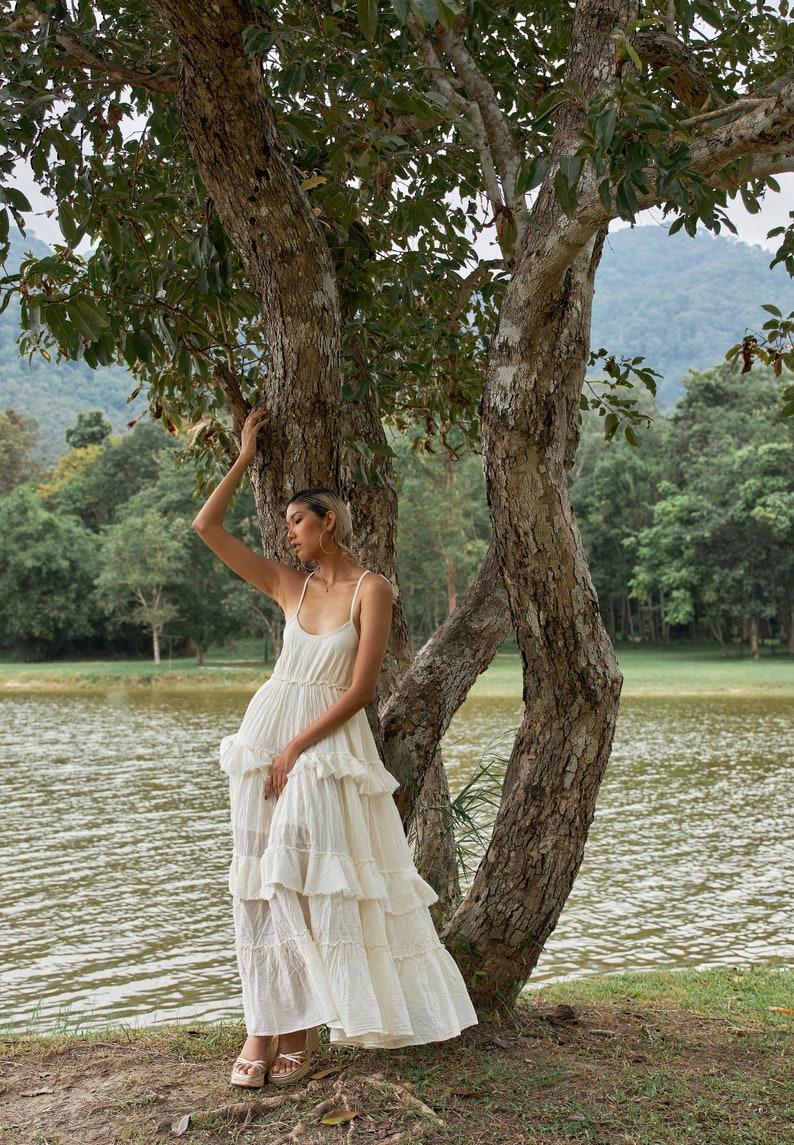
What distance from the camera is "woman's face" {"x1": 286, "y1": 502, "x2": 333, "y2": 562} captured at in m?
3.36

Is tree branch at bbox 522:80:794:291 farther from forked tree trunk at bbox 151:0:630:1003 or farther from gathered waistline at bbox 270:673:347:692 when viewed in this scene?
gathered waistline at bbox 270:673:347:692

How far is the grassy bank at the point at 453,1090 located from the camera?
282 centimetres

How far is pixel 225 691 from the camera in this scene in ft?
94.4

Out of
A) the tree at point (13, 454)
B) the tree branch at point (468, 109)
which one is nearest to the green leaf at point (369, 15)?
the tree branch at point (468, 109)

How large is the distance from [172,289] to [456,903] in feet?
9.31

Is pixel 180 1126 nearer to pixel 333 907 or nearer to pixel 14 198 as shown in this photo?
pixel 333 907

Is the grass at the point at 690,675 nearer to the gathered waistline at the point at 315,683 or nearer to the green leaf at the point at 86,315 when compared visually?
the gathered waistline at the point at 315,683

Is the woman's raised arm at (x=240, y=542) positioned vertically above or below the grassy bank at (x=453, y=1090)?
above

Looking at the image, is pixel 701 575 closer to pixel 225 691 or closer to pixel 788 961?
pixel 225 691

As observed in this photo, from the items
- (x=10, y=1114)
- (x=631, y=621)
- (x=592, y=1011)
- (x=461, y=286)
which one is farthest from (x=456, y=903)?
(x=631, y=621)

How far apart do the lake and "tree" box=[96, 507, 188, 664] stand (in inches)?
A: 692

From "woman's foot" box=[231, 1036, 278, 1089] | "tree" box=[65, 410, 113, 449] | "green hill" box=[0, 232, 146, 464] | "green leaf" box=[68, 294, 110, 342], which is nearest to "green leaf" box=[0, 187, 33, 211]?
"green leaf" box=[68, 294, 110, 342]

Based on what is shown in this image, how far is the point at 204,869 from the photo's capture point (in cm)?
923

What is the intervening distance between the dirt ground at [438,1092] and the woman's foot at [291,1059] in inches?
1.8
